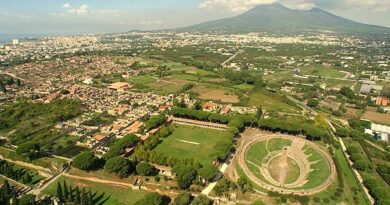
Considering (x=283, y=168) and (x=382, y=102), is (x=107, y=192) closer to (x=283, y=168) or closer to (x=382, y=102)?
(x=283, y=168)

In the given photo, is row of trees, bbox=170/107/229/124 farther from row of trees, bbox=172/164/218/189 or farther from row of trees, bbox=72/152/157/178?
row of trees, bbox=72/152/157/178

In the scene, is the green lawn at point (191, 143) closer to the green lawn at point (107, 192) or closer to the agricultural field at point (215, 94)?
the green lawn at point (107, 192)

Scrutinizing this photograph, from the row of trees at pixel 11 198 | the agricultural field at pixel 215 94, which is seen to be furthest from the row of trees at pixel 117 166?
the agricultural field at pixel 215 94

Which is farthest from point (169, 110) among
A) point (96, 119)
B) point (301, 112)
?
point (301, 112)

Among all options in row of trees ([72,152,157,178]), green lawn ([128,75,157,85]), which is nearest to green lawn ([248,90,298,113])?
green lawn ([128,75,157,85])

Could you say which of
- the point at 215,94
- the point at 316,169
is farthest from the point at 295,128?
the point at 215,94

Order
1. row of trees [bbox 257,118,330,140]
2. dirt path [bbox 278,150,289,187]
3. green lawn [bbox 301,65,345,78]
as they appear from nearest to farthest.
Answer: dirt path [bbox 278,150,289,187] < row of trees [bbox 257,118,330,140] < green lawn [bbox 301,65,345,78]
